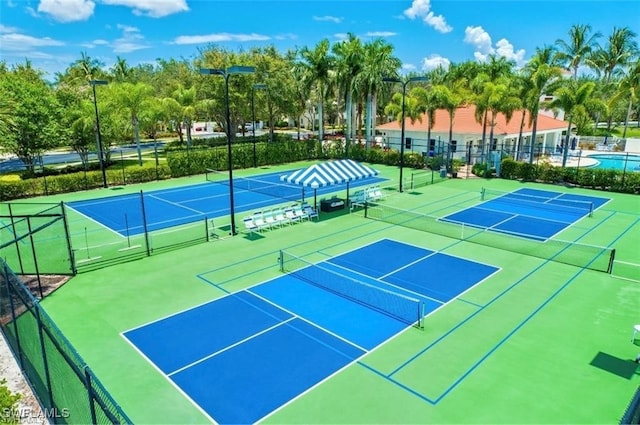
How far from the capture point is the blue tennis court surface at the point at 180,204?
22.9 m

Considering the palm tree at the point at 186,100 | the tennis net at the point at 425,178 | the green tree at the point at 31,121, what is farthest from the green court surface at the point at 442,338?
the palm tree at the point at 186,100

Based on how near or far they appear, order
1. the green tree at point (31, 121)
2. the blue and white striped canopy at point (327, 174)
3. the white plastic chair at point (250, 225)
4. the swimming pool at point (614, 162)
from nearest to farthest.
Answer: the white plastic chair at point (250, 225)
the blue and white striped canopy at point (327, 174)
the green tree at point (31, 121)
the swimming pool at point (614, 162)

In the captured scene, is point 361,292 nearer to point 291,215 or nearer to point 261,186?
point 291,215

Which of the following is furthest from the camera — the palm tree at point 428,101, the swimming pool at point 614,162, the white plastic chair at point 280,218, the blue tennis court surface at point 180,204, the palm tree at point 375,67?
the swimming pool at point 614,162

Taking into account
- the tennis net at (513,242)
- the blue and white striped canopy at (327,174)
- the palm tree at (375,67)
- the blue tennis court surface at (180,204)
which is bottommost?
the tennis net at (513,242)

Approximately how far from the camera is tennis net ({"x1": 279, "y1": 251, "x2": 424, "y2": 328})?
1259 centimetres

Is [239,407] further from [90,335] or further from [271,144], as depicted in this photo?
[271,144]

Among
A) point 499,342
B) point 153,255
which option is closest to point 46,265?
point 153,255

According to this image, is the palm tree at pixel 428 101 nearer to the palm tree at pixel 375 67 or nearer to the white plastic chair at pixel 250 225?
the palm tree at pixel 375 67

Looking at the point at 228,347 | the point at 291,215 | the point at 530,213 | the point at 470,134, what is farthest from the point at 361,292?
the point at 470,134

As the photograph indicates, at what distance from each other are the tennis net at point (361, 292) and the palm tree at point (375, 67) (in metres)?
27.7

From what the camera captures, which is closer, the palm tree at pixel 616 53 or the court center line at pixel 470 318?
the court center line at pixel 470 318

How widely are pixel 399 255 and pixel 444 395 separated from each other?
8514mm

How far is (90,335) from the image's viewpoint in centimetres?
1181
